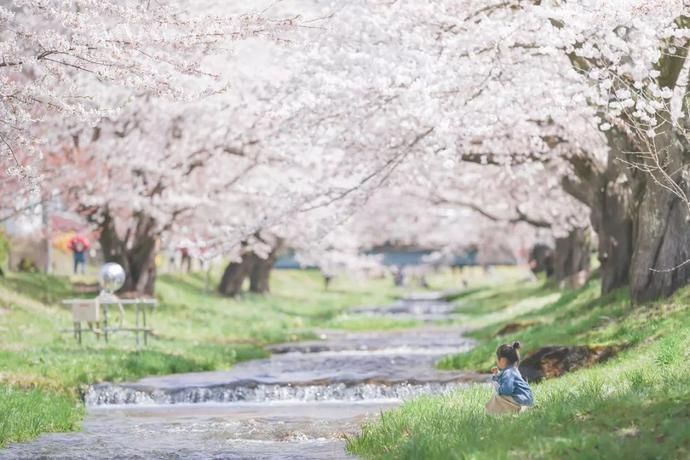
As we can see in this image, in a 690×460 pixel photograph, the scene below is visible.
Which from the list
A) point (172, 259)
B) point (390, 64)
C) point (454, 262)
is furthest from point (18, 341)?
point (454, 262)

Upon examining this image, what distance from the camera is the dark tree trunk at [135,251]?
3828cm

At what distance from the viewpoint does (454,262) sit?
118750mm

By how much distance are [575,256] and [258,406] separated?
1011 inches

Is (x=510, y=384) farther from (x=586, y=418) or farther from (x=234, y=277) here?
(x=234, y=277)

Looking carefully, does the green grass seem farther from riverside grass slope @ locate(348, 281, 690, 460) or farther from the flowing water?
riverside grass slope @ locate(348, 281, 690, 460)

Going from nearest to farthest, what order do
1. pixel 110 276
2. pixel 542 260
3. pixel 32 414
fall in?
pixel 32 414
pixel 110 276
pixel 542 260

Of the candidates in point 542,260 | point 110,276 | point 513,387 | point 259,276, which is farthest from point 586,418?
point 542,260

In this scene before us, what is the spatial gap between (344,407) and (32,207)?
16.9 metres

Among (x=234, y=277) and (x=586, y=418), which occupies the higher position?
(x=234, y=277)

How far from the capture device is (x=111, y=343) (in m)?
26.8

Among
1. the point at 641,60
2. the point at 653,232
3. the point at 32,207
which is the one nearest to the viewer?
the point at 641,60

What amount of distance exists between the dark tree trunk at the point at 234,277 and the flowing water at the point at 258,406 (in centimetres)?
1992

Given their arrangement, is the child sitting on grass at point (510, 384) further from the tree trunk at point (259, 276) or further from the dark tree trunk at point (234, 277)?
the tree trunk at point (259, 276)

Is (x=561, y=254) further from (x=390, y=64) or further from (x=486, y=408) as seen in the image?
(x=486, y=408)
